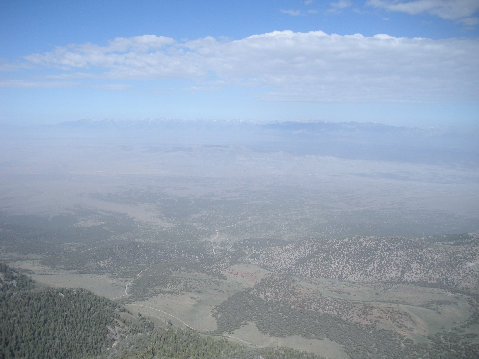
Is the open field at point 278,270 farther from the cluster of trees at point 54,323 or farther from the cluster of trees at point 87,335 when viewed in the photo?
the cluster of trees at point 54,323

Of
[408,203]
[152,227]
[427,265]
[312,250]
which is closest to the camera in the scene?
[427,265]

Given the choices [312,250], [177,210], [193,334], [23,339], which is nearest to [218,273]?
[312,250]

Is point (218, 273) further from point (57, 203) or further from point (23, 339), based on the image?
point (57, 203)

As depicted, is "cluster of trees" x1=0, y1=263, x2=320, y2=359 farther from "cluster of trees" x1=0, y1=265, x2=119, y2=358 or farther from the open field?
the open field

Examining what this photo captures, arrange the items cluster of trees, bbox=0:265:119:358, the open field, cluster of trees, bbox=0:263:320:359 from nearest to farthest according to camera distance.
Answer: cluster of trees, bbox=0:265:119:358 < cluster of trees, bbox=0:263:320:359 < the open field

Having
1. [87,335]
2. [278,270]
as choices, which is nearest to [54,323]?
[87,335]

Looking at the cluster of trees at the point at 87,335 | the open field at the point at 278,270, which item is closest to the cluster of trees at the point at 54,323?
the cluster of trees at the point at 87,335

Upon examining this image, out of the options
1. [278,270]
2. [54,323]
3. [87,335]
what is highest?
[54,323]

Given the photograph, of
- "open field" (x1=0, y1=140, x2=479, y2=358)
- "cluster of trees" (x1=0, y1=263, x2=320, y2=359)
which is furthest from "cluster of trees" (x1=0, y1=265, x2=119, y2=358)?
"open field" (x1=0, y1=140, x2=479, y2=358)

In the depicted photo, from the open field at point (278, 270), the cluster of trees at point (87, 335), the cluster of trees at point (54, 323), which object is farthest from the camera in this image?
the open field at point (278, 270)

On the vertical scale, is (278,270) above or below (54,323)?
below

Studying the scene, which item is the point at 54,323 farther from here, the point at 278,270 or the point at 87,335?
the point at 278,270
